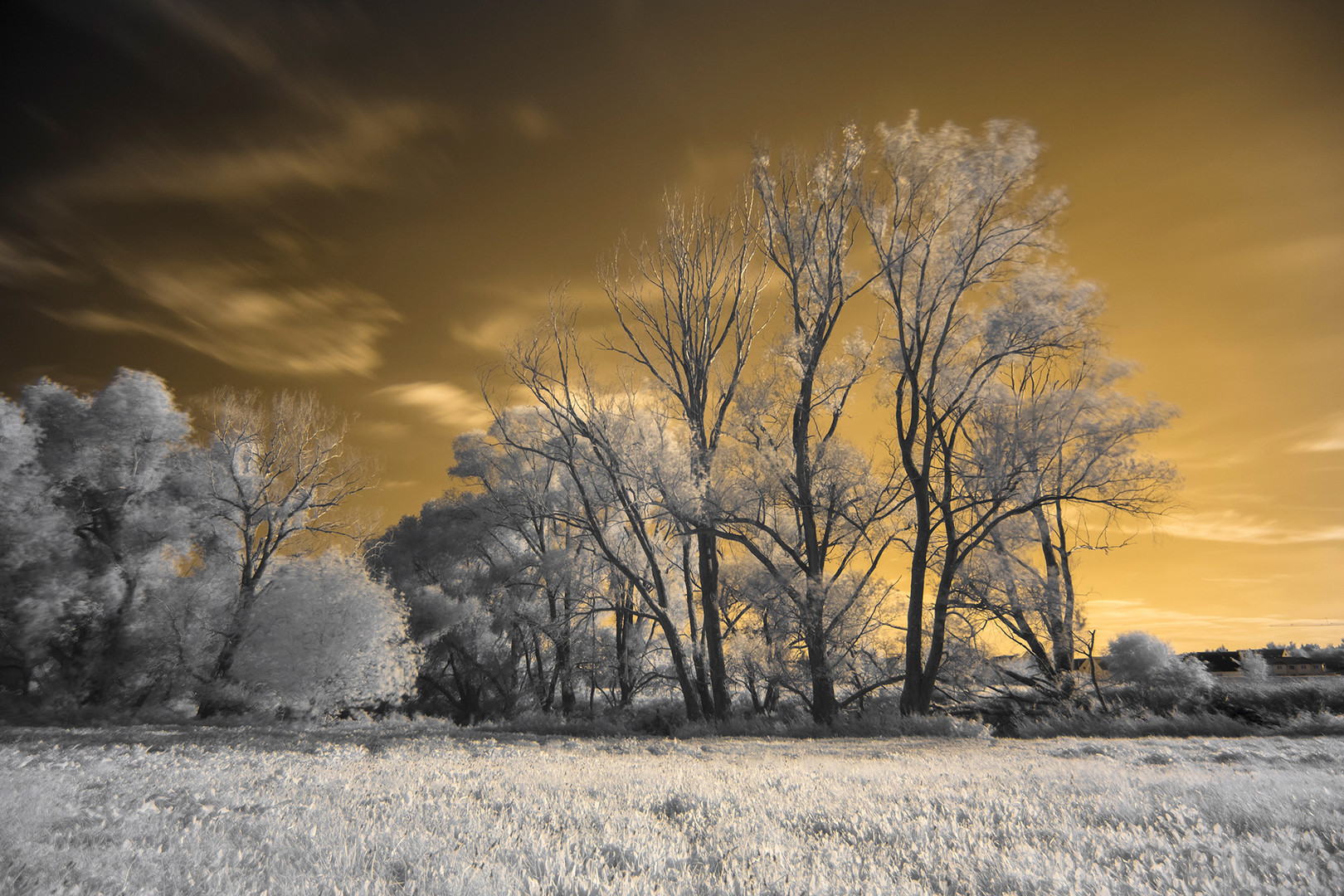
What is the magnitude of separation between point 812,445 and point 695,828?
16783mm

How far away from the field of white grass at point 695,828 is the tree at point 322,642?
19.4 meters

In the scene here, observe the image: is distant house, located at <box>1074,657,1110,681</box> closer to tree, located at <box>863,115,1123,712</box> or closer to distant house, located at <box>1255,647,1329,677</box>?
tree, located at <box>863,115,1123,712</box>

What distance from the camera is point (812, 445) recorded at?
800 inches

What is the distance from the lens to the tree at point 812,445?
18344 millimetres

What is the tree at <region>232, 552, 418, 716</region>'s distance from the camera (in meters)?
25.5

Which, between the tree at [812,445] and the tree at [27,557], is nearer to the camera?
the tree at [812,445]

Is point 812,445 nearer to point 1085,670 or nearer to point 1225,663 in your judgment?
point 1085,670

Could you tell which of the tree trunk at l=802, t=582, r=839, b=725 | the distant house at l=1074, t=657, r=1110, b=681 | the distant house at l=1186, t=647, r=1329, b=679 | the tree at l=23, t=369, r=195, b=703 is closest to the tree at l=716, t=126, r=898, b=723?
the tree trunk at l=802, t=582, r=839, b=725

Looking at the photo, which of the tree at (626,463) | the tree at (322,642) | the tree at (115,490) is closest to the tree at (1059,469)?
the tree at (626,463)

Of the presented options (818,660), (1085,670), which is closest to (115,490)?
(818,660)

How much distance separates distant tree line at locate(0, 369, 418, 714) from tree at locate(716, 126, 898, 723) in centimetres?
1831

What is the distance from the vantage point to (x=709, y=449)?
20.5 m

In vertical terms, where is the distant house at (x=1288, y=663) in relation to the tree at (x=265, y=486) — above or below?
below

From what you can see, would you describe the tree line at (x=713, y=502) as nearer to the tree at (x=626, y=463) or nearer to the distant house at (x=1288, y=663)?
the tree at (x=626, y=463)
